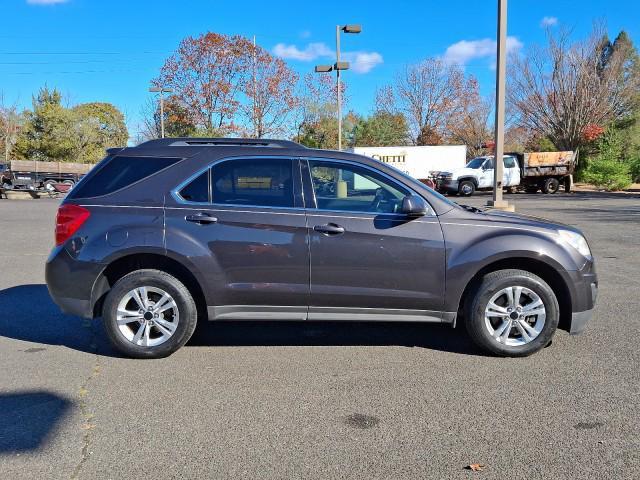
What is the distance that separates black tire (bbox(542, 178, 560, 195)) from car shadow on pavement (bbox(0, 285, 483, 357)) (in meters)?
27.7

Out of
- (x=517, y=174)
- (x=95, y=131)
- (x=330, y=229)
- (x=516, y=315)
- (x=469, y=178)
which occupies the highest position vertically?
(x=95, y=131)

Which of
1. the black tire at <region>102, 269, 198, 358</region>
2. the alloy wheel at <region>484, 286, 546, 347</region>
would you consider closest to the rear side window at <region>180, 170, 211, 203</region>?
the black tire at <region>102, 269, 198, 358</region>

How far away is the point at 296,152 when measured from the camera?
4750 mm

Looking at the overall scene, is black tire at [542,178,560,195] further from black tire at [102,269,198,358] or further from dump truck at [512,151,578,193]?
black tire at [102,269,198,358]

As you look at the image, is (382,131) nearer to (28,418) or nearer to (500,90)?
(500,90)

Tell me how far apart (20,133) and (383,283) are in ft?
163

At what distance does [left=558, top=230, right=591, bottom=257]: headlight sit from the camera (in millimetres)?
4625

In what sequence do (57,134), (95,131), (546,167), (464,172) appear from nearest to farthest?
(464,172)
(546,167)
(57,134)
(95,131)

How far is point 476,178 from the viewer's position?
29.4 meters

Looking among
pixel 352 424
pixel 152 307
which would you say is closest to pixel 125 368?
pixel 152 307

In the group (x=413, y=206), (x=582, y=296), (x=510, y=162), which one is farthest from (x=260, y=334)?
(x=510, y=162)

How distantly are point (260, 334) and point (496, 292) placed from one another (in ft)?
7.50

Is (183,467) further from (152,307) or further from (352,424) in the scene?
(152,307)

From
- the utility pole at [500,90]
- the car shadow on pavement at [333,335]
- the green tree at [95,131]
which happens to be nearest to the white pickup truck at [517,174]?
the utility pole at [500,90]
